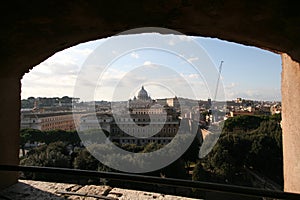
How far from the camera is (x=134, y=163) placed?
10.3 m

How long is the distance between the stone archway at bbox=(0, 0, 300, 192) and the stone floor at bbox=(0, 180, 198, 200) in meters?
0.15

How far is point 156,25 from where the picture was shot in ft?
4.67

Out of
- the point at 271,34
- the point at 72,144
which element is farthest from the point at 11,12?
the point at 72,144

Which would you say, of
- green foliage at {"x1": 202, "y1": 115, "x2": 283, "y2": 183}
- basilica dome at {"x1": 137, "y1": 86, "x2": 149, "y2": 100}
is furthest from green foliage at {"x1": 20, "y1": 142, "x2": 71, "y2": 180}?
green foliage at {"x1": 202, "y1": 115, "x2": 283, "y2": 183}

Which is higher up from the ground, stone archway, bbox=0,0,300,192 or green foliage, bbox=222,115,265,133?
stone archway, bbox=0,0,300,192

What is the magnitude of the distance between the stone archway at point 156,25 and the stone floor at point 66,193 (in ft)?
0.48

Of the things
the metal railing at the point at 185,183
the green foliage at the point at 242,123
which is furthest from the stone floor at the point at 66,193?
the green foliage at the point at 242,123

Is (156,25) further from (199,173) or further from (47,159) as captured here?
(199,173)

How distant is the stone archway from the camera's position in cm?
115

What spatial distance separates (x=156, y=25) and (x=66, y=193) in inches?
57.4

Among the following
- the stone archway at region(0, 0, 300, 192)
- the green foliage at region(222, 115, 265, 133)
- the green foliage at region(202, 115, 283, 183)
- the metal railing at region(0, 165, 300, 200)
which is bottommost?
the green foliage at region(202, 115, 283, 183)

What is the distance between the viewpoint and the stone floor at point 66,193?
72.6 inches

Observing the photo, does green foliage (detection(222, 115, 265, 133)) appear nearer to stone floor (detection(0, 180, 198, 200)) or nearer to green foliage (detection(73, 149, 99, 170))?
green foliage (detection(73, 149, 99, 170))

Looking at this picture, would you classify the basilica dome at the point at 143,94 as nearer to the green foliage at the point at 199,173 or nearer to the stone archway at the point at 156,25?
the green foliage at the point at 199,173
